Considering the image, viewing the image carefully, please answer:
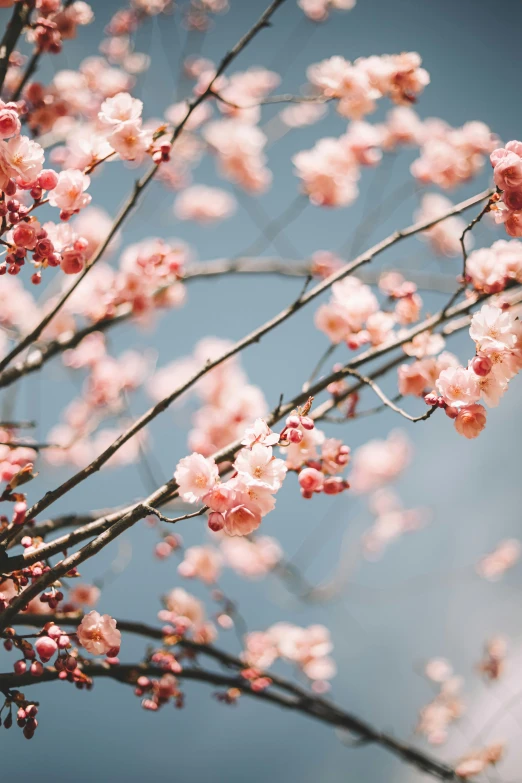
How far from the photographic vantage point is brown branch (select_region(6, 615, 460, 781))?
2162 millimetres

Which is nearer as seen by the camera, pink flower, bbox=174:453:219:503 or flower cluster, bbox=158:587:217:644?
pink flower, bbox=174:453:219:503

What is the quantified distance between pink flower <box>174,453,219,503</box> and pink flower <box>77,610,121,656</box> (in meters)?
0.63

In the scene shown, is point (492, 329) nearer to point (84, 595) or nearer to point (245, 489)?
point (245, 489)

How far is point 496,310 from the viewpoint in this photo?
162 centimetres

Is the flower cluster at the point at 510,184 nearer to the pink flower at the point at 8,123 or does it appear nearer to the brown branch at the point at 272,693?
the pink flower at the point at 8,123

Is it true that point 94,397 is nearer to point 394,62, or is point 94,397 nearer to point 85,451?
point 85,451

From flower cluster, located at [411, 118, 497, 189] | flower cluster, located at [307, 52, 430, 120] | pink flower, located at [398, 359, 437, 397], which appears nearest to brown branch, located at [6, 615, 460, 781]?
pink flower, located at [398, 359, 437, 397]

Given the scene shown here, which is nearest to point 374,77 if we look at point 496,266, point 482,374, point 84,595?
point 496,266

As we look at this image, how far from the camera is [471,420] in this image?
158cm

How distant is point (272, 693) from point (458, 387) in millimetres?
2074

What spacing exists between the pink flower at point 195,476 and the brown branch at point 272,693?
3.24 feet

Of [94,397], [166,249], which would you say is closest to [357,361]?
[166,249]

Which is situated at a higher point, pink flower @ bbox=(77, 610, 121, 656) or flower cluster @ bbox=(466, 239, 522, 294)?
flower cluster @ bbox=(466, 239, 522, 294)

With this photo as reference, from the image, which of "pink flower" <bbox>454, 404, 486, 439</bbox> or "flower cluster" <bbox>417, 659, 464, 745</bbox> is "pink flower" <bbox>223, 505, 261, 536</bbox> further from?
"flower cluster" <bbox>417, 659, 464, 745</bbox>
